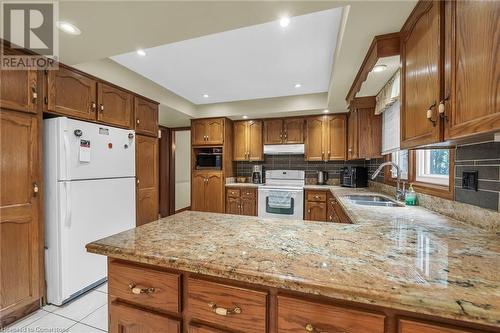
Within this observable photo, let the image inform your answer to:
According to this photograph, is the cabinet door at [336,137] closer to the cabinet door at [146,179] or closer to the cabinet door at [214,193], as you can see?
the cabinet door at [214,193]

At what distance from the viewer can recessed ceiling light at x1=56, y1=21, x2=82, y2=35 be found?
1405 millimetres

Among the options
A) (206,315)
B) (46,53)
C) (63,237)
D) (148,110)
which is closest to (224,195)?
(148,110)

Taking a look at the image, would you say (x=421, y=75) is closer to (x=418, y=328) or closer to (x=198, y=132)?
(x=418, y=328)

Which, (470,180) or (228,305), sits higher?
(470,180)

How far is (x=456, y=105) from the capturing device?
0.89m

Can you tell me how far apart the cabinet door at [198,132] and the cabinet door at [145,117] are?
3.73ft

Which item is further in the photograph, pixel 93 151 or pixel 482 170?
pixel 93 151

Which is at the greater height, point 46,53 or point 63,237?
point 46,53

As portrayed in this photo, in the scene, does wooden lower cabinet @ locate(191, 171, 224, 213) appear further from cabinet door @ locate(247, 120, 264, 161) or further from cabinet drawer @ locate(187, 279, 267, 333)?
cabinet drawer @ locate(187, 279, 267, 333)

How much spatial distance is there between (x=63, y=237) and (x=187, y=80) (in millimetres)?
2185

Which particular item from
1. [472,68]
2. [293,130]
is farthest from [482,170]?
[293,130]

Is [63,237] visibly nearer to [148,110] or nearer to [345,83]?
[148,110]

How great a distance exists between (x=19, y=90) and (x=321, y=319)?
2464mm

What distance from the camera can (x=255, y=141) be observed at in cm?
426
